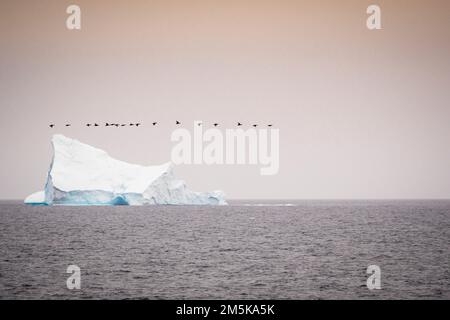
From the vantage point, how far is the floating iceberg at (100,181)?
3617 inches

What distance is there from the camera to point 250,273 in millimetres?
30922

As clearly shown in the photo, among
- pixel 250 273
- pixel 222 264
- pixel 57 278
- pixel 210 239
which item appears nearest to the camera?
pixel 57 278

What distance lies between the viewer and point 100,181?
3770 inches

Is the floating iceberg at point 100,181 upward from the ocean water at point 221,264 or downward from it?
upward

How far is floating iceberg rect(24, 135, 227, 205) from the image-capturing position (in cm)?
9188

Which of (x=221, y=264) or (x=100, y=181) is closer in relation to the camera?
(x=221, y=264)

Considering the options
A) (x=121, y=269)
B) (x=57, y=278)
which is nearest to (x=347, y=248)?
(x=121, y=269)

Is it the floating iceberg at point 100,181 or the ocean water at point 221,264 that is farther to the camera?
the floating iceberg at point 100,181

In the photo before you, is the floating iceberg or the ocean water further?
the floating iceberg

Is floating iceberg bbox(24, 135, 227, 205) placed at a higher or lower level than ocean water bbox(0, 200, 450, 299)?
higher
